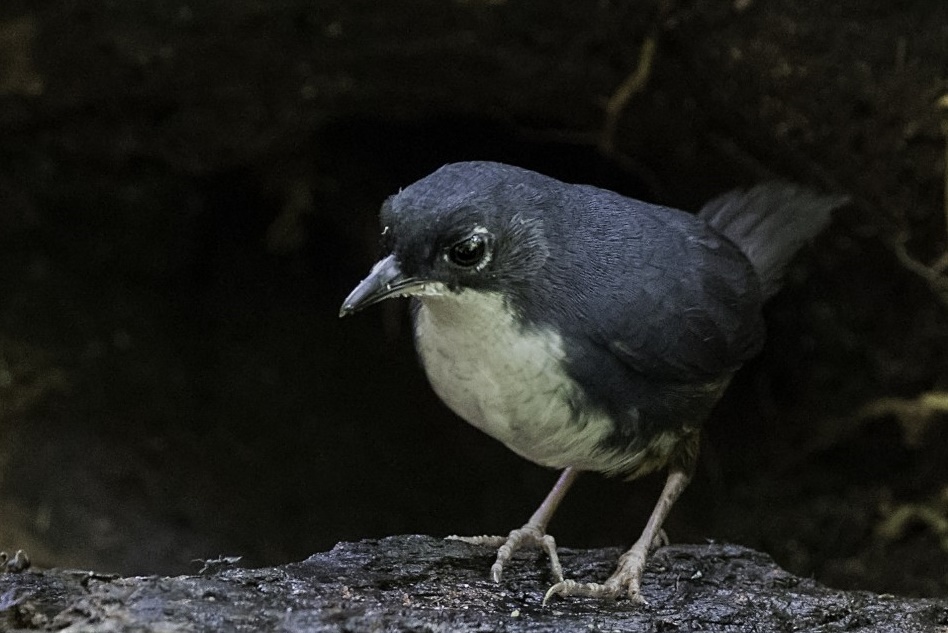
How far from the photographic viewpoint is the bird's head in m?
2.09

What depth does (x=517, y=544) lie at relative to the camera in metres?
2.53

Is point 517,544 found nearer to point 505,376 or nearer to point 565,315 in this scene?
point 505,376

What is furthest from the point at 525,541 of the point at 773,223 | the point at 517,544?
the point at 773,223

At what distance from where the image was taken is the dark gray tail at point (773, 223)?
305cm

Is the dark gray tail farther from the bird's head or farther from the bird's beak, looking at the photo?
the bird's beak

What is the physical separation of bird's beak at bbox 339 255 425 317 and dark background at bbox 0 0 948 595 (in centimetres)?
145

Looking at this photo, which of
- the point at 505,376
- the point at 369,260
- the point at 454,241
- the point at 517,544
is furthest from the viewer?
the point at 369,260

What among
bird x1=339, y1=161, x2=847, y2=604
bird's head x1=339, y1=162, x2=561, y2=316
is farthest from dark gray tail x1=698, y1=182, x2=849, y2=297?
bird's head x1=339, y1=162, x2=561, y2=316

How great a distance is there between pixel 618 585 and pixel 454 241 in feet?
3.27

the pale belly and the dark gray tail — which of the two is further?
the dark gray tail

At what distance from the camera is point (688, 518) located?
4.00 meters

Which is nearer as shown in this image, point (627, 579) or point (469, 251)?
point (469, 251)

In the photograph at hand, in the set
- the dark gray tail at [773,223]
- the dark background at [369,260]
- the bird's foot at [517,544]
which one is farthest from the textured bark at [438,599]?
the dark background at [369,260]

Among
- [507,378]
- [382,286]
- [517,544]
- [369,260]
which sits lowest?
[517,544]
